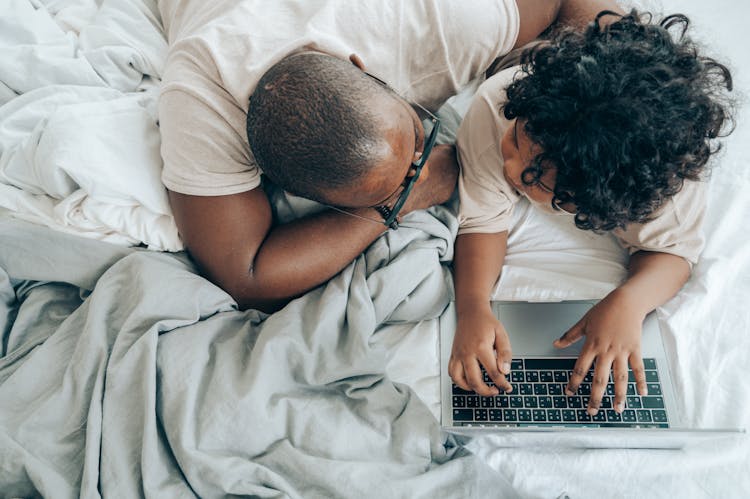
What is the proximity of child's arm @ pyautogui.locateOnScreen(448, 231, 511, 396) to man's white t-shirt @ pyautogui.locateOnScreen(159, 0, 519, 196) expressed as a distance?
311 millimetres

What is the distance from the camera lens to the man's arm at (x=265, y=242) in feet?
3.20

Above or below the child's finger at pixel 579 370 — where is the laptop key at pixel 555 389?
Answer: below

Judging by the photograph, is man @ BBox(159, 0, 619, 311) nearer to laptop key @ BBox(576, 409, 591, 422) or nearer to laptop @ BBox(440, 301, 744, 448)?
laptop @ BBox(440, 301, 744, 448)

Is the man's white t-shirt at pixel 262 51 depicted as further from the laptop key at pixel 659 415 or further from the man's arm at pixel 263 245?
the laptop key at pixel 659 415

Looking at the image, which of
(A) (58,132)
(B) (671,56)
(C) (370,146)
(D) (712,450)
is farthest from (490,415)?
(A) (58,132)

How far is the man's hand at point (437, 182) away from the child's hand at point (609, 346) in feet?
1.10

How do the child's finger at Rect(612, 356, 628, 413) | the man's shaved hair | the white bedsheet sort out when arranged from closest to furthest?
the man's shaved hair → the child's finger at Rect(612, 356, 628, 413) → the white bedsheet

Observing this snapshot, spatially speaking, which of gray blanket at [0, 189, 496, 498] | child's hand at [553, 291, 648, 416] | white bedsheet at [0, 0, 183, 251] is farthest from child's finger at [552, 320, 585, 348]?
white bedsheet at [0, 0, 183, 251]

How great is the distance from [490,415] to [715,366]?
0.37 metres

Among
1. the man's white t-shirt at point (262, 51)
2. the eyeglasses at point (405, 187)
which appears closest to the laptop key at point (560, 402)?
the eyeglasses at point (405, 187)

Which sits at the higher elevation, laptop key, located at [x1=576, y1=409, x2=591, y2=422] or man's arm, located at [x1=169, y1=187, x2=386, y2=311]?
man's arm, located at [x1=169, y1=187, x2=386, y2=311]

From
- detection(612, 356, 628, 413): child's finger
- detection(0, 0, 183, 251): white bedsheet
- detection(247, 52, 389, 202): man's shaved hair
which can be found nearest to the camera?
detection(247, 52, 389, 202): man's shaved hair

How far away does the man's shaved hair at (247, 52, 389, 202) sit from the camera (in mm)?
730

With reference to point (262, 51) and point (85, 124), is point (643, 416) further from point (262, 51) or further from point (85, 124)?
point (85, 124)
